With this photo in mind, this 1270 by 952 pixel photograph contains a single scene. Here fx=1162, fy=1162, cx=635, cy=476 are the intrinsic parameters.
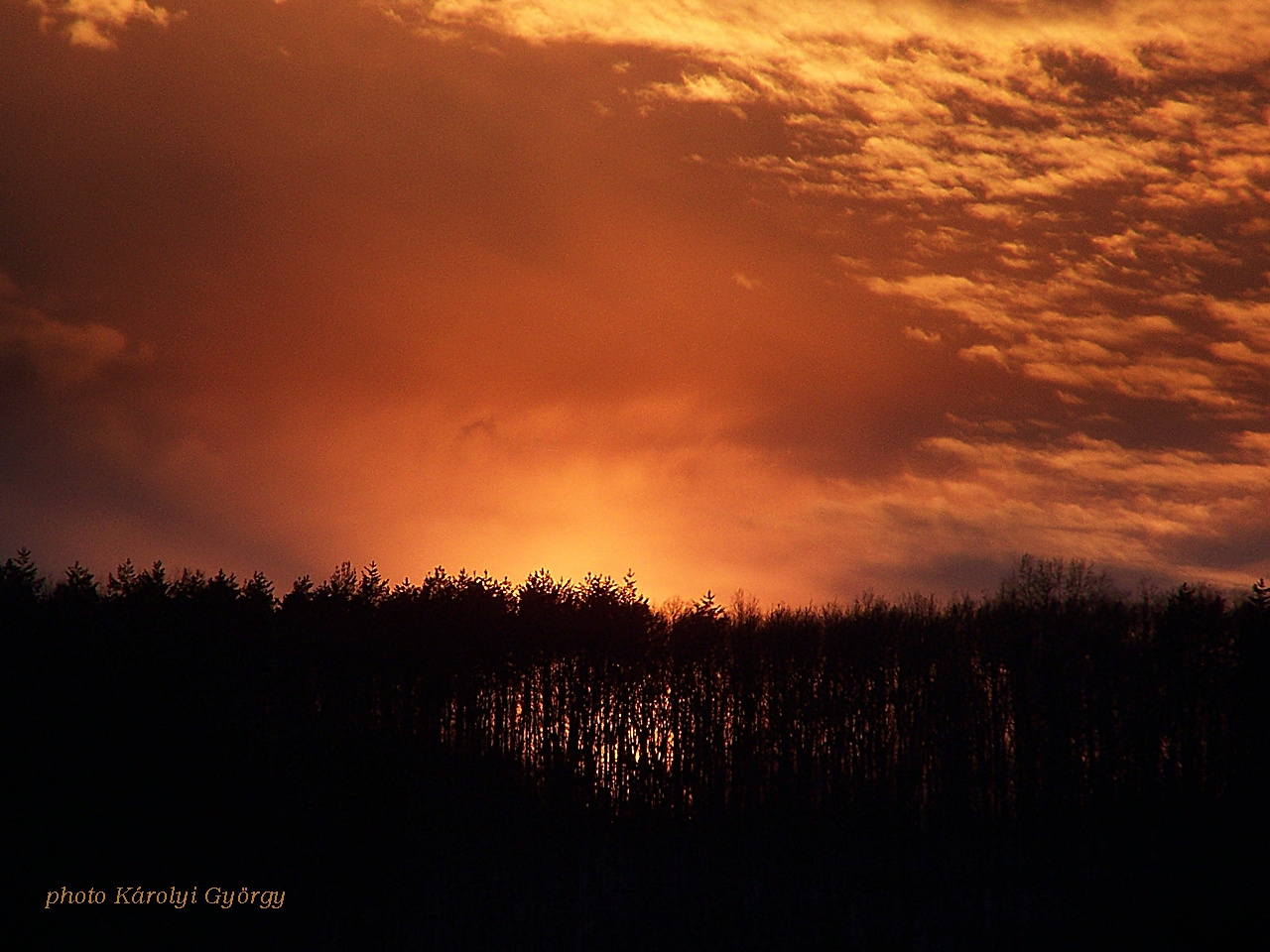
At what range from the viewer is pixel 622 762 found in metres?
29.0

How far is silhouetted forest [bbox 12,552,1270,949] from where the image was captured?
24.2m

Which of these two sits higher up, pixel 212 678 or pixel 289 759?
pixel 212 678

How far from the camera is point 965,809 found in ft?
90.2

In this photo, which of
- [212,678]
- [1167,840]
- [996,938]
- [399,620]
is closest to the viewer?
[996,938]

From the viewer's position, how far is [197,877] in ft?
82.0

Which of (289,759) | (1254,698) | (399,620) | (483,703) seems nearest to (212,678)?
(289,759)

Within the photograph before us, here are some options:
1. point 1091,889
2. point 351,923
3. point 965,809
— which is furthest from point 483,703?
point 1091,889

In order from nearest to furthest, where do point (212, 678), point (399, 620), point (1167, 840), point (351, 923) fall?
point (351, 923), point (1167, 840), point (212, 678), point (399, 620)

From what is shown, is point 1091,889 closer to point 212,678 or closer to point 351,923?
point 351,923

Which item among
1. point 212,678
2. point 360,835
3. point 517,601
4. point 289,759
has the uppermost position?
point 517,601

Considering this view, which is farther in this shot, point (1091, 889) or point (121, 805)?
point (121, 805)

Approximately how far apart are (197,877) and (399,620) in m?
7.82

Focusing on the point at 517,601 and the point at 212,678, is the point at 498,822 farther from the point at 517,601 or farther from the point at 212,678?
the point at 212,678

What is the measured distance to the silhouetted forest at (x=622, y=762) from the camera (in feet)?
79.4
